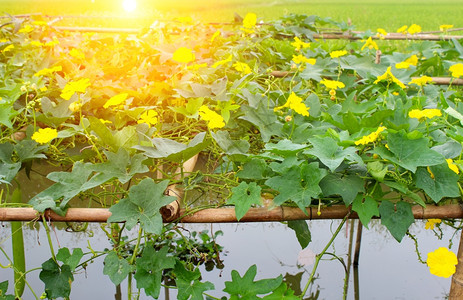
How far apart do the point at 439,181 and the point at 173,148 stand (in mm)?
559

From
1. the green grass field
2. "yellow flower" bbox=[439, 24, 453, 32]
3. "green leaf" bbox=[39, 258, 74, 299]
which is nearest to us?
"green leaf" bbox=[39, 258, 74, 299]

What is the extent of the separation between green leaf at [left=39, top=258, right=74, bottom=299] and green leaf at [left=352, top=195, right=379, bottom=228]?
0.62 m

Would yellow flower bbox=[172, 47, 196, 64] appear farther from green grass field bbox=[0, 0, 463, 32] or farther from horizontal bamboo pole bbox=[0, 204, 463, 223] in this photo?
green grass field bbox=[0, 0, 463, 32]

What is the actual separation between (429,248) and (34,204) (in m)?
1.80

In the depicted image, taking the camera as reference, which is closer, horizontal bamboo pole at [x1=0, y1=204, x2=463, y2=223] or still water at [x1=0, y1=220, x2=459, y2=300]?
horizontal bamboo pole at [x1=0, y1=204, x2=463, y2=223]

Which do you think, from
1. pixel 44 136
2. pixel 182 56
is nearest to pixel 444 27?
pixel 182 56

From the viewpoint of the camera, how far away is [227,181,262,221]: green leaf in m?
1.09

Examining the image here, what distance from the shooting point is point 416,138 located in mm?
1104

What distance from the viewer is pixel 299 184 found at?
111 cm

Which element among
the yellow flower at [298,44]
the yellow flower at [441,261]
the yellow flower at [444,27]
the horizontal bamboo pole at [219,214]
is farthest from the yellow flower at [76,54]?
the yellow flower at [444,27]

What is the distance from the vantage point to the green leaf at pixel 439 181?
111 cm

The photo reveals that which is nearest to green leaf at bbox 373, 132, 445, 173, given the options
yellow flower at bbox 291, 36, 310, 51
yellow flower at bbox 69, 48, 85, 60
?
yellow flower at bbox 291, 36, 310, 51

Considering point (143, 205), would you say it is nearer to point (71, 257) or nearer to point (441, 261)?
point (71, 257)

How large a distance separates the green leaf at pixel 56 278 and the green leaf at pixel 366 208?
62cm
